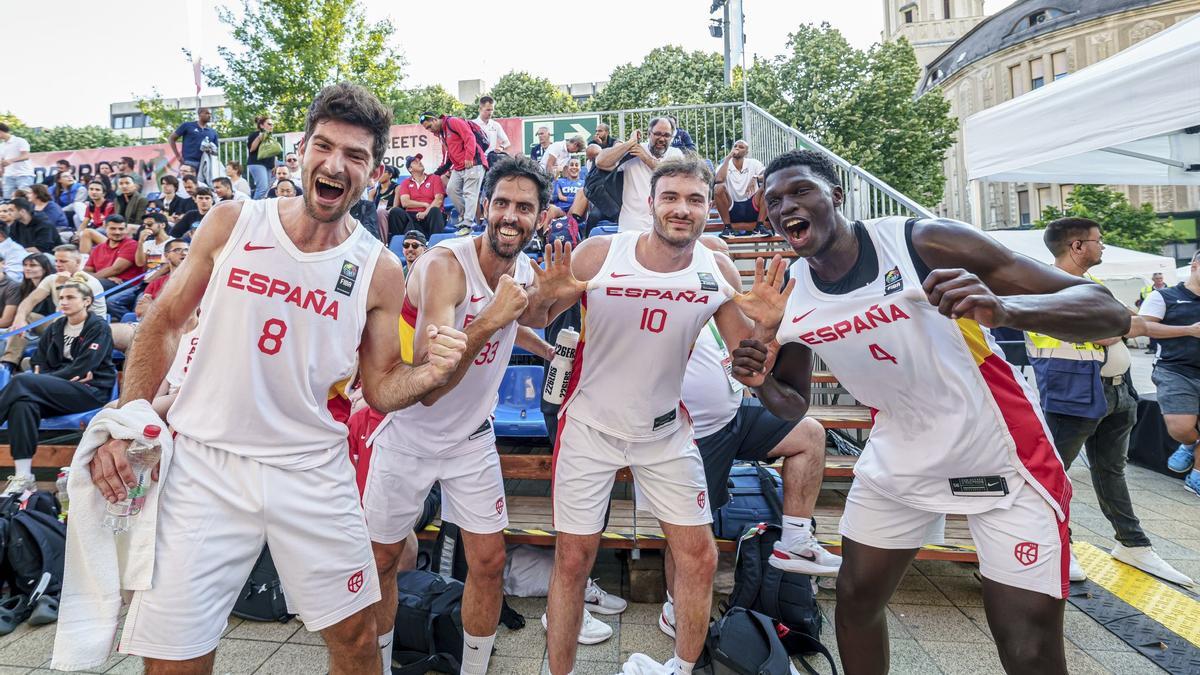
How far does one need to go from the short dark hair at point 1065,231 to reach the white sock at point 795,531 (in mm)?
2686

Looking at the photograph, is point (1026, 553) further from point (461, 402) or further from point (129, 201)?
point (129, 201)

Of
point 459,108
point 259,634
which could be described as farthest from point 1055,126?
point 459,108

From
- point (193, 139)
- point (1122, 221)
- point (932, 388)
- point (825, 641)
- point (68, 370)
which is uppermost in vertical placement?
point (193, 139)

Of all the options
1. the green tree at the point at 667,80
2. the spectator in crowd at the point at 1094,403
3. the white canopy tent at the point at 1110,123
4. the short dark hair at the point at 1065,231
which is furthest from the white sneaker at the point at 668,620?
the green tree at the point at 667,80

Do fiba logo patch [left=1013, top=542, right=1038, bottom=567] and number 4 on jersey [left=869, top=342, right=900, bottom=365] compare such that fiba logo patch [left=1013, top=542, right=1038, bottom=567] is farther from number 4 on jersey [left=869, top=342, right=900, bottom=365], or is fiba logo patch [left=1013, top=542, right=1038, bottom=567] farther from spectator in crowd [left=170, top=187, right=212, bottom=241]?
spectator in crowd [left=170, top=187, right=212, bottom=241]

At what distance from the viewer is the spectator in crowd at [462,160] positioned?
10297mm

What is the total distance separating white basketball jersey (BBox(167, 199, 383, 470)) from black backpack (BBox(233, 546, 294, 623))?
2070 millimetres

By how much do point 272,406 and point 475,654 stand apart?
170cm

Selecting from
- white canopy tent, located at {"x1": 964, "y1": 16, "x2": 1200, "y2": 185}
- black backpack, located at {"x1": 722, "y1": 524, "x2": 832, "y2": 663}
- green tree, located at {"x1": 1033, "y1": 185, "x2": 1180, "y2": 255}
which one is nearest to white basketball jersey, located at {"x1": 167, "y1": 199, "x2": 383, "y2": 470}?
black backpack, located at {"x1": 722, "y1": 524, "x2": 832, "y2": 663}

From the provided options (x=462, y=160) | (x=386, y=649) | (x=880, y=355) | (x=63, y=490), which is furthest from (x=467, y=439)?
(x=462, y=160)

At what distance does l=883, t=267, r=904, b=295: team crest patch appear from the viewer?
2.31 m

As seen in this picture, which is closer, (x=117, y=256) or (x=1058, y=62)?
(x=117, y=256)

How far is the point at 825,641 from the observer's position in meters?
3.44

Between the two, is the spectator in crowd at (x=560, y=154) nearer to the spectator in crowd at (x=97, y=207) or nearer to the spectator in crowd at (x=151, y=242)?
the spectator in crowd at (x=151, y=242)
